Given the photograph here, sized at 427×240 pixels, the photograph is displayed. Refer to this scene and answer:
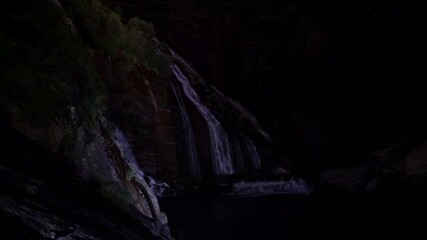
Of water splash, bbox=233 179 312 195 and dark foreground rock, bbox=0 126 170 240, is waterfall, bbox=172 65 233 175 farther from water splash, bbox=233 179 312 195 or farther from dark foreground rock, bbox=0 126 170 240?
dark foreground rock, bbox=0 126 170 240

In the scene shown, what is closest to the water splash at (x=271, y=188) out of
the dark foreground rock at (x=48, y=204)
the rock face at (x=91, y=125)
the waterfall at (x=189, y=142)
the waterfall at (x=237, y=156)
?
the waterfall at (x=237, y=156)

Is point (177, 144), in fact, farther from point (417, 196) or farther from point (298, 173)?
point (417, 196)

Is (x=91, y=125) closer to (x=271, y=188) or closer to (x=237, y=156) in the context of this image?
(x=237, y=156)

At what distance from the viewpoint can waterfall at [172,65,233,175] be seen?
1330cm

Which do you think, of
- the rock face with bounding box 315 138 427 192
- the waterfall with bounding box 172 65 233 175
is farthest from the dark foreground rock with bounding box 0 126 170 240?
the rock face with bounding box 315 138 427 192

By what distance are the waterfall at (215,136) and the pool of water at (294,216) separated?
1210 millimetres

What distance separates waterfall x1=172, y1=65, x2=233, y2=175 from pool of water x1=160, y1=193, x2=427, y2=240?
1210mm

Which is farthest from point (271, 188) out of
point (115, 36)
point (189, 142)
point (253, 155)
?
point (115, 36)

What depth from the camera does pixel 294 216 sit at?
10594 mm

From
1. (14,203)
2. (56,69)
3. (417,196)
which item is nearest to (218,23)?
(417,196)

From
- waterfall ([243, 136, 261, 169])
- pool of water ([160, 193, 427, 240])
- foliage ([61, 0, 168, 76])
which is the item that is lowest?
pool of water ([160, 193, 427, 240])

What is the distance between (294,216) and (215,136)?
3948mm

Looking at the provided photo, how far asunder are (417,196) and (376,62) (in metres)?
4.17

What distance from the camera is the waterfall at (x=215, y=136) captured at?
13305 mm
